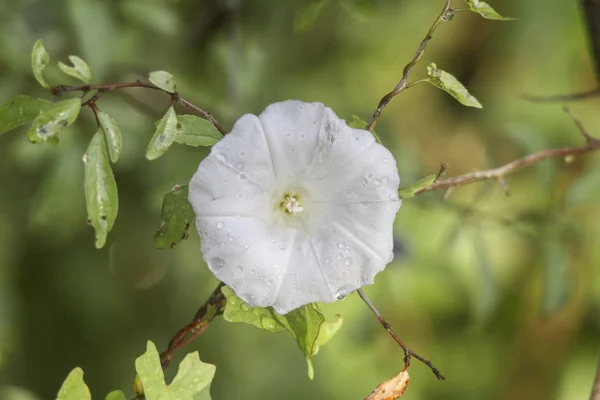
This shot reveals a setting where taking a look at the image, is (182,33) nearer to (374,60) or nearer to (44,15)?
(44,15)

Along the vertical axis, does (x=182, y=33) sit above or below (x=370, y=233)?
below

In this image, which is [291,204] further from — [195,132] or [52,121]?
[52,121]

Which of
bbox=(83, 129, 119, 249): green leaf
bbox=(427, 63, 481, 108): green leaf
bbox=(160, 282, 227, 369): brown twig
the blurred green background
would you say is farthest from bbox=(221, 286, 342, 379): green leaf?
the blurred green background

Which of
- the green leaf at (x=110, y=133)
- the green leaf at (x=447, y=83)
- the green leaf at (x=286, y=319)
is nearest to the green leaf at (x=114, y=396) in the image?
the green leaf at (x=286, y=319)

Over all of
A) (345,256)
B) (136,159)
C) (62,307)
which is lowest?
(62,307)

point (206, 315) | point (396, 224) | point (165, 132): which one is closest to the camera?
point (165, 132)

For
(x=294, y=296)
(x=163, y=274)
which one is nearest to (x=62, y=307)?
(x=163, y=274)

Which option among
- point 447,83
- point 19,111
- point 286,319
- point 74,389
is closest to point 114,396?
point 74,389

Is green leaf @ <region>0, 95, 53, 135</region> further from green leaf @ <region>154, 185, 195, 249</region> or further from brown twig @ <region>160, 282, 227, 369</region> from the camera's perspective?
brown twig @ <region>160, 282, 227, 369</region>
